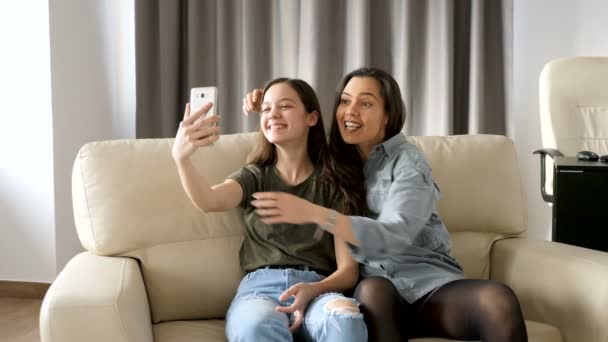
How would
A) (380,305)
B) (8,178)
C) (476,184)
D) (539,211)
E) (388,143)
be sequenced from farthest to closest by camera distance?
(539,211) → (8,178) → (476,184) → (388,143) → (380,305)

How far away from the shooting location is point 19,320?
2986 mm

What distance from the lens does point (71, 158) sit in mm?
3270

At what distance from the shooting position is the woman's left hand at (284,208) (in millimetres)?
1663

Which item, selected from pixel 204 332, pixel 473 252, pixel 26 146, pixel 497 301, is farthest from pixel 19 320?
pixel 497 301

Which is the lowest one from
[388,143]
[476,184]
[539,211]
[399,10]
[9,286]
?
[9,286]

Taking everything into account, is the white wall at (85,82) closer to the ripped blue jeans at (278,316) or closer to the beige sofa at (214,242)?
the beige sofa at (214,242)

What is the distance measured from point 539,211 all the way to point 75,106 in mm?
2329

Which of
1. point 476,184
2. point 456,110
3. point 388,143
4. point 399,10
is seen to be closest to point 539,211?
point 456,110

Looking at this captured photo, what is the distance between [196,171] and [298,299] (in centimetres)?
42

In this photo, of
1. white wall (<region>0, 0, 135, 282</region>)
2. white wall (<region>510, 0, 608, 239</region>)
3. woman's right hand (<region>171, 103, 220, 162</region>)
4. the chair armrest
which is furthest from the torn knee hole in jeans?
white wall (<region>510, 0, 608, 239</region>)

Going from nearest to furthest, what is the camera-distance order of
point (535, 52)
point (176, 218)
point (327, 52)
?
point (176, 218) < point (327, 52) < point (535, 52)

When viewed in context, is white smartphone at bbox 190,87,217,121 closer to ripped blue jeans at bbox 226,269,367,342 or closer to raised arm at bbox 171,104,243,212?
raised arm at bbox 171,104,243,212

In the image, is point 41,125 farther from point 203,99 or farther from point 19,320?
point 203,99

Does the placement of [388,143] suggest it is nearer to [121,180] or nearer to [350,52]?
[121,180]
